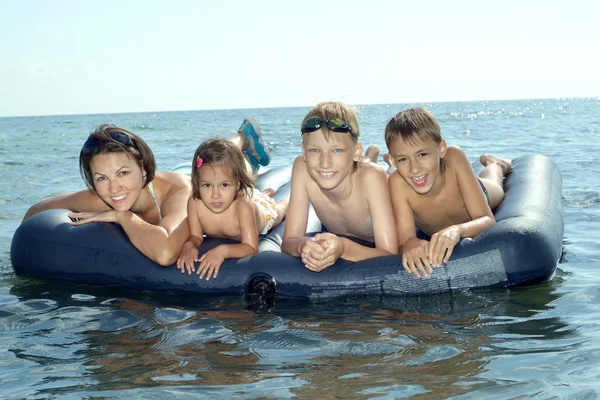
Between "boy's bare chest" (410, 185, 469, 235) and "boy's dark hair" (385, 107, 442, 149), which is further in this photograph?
"boy's bare chest" (410, 185, 469, 235)

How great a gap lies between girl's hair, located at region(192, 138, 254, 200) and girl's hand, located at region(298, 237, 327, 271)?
0.62 meters

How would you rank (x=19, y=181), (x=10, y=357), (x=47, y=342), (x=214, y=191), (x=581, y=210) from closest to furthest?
(x=10, y=357) → (x=47, y=342) → (x=214, y=191) → (x=581, y=210) → (x=19, y=181)

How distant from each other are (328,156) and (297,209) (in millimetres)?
415

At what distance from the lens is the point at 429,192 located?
13.0 feet

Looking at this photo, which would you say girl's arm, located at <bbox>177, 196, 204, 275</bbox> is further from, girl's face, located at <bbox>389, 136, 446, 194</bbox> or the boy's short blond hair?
girl's face, located at <bbox>389, 136, 446, 194</bbox>

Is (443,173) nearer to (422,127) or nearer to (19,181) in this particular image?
(422,127)

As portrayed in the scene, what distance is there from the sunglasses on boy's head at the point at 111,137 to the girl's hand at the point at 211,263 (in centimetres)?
82

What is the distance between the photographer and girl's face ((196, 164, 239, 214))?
12.8 ft

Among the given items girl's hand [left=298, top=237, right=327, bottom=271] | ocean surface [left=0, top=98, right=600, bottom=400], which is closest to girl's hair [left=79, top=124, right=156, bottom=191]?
ocean surface [left=0, top=98, right=600, bottom=400]

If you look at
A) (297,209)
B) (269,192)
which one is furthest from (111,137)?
(269,192)

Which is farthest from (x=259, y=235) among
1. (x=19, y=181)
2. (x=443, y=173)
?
(x=19, y=181)

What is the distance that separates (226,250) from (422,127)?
1.23 meters

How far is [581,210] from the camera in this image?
20.2ft

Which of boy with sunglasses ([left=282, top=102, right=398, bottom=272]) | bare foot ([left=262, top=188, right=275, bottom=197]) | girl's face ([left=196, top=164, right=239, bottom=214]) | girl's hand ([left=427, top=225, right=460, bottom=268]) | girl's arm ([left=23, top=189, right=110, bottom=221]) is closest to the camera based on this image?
girl's hand ([left=427, top=225, right=460, bottom=268])
